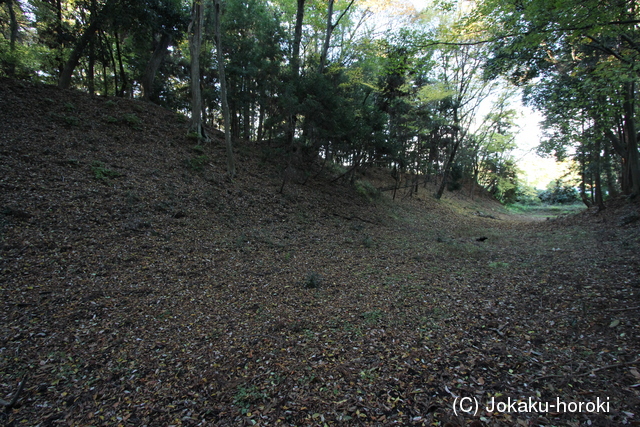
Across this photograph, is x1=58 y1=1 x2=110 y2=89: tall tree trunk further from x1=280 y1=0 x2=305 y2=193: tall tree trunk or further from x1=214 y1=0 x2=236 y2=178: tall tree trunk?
x1=280 y1=0 x2=305 y2=193: tall tree trunk

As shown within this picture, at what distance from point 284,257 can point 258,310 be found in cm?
228

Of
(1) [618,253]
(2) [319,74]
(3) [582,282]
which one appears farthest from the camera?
(2) [319,74]

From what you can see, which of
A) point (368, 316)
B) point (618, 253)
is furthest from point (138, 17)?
point (618, 253)

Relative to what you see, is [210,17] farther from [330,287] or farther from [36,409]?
[36,409]

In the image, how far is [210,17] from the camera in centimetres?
1295

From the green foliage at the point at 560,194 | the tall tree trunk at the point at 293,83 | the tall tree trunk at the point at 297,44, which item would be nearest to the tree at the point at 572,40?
the tall tree trunk at the point at 293,83

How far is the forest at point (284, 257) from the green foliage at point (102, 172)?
0.19ft

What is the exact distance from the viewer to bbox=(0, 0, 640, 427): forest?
2447 mm

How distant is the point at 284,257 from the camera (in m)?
6.27

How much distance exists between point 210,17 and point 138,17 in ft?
11.8

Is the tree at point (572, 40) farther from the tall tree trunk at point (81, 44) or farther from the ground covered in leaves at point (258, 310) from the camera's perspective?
the tall tree trunk at point (81, 44)

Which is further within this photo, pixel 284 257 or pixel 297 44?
pixel 297 44

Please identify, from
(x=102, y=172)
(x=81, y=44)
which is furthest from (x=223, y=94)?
(x=81, y=44)

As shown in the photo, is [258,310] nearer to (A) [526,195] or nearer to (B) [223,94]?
(B) [223,94]
